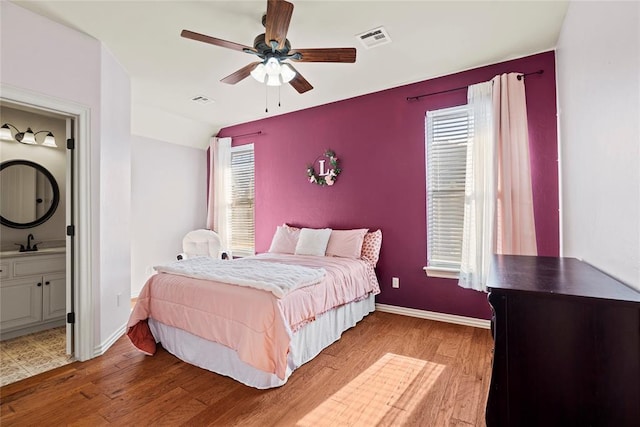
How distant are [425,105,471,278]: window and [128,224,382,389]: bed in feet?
3.23

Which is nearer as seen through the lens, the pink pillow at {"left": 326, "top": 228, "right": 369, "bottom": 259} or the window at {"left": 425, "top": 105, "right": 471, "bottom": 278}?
the window at {"left": 425, "top": 105, "right": 471, "bottom": 278}

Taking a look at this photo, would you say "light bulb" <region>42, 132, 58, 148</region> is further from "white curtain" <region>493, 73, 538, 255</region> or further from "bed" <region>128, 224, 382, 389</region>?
"white curtain" <region>493, 73, 538, 255</region>

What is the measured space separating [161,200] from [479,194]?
4578 mm

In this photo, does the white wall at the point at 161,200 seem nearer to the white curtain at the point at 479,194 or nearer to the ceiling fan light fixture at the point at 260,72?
the ceiling fan light fixture at the point at 260,72

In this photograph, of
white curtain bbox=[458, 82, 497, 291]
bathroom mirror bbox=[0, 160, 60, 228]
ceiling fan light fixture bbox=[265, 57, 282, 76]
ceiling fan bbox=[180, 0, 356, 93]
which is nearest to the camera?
ceiling fan bbox=[180, 0, 356, 93]

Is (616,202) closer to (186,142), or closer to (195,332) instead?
(195,332)

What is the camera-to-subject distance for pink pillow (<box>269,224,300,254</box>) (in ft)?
13.8

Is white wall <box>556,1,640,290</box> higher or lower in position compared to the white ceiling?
lower

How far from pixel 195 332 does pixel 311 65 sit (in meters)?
2.74

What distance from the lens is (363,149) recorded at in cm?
399

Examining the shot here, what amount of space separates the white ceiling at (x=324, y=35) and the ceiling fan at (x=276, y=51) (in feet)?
1.03

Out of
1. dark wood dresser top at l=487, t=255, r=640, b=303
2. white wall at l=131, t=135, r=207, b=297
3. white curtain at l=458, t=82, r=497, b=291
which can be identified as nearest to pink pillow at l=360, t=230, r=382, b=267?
white curtain at l=458, t=82, r=497, b=291

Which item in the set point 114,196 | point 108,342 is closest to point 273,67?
point 114,196

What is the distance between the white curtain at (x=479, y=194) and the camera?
3.06 meters
